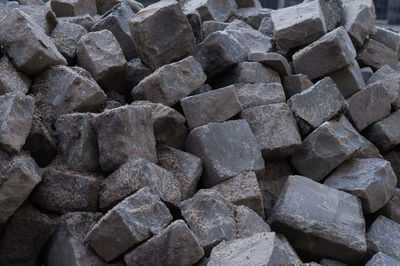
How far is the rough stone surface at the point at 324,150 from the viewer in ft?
11.5

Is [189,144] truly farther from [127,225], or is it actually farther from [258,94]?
[127,225]

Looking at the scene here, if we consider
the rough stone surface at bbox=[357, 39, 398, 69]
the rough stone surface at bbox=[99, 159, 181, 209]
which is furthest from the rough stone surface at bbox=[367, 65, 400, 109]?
the rough stone surface at bbox=[99, 159, 181, 209]

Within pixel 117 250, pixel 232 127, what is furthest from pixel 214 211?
pixel 232 127

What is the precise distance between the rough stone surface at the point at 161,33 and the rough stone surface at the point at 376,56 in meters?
1.84

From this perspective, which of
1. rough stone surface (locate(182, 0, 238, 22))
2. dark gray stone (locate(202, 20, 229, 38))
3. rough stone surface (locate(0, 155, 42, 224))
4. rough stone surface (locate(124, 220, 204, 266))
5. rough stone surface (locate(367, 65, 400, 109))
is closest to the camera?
rough stone surface (locate(124, 220, 204, 266))

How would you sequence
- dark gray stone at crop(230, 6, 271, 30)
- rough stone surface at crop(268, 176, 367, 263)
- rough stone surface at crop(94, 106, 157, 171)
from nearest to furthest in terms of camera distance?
rough stone surface at crop(94, 106, 157, 171) < rough stone surface at crop(268, 176, 367, 263) < dark gray stone at crop(230, 6, 271, 30)

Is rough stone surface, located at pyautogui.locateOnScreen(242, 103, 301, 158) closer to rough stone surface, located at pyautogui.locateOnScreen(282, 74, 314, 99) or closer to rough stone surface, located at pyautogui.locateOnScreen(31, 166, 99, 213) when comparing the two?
rough stone surface, located at pyautogui.locateOnScreen(282, 74, 314, 99)

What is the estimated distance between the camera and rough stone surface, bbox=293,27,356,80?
399cm

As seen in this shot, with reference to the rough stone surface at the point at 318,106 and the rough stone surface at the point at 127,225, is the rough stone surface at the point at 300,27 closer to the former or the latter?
the rough stone surface at the point at 318,106

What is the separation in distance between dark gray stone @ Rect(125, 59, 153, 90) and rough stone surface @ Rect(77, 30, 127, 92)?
0.32 feet

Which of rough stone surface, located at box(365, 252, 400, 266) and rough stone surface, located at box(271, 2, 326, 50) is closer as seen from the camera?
rough stone surface, located at box(365, 252, 400, 266)

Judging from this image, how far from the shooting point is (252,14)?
515 cm

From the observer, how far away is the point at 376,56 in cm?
484

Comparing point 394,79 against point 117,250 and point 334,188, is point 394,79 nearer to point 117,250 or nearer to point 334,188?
point 334,188
